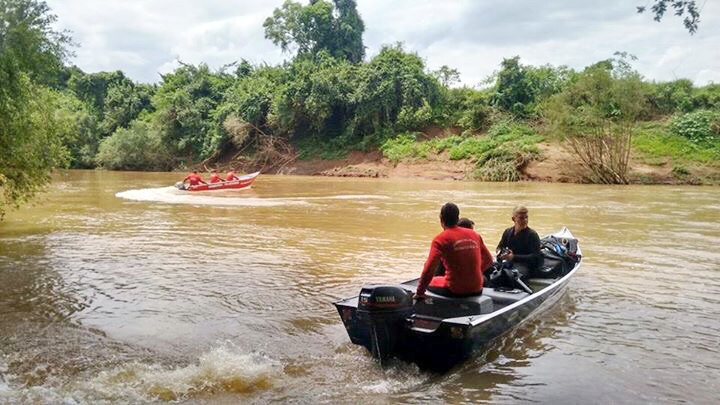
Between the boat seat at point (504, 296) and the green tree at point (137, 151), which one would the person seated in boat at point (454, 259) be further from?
the green tree at point (137, 151)

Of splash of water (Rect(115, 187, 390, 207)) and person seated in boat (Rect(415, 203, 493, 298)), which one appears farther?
splash of water (Rect(115, 187, 390, 207))

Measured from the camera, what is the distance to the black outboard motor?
544 centimetres

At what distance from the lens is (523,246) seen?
25.8ft

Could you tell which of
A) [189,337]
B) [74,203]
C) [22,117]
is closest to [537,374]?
[189,337]

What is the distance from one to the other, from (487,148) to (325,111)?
43.4 ft

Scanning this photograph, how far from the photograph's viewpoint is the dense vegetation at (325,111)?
1238cm

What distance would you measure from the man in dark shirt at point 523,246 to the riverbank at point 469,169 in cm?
2515

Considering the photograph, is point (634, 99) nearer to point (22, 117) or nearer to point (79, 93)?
point (22, 117)

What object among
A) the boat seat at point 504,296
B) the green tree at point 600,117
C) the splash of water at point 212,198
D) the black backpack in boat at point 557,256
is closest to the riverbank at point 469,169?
the green tree at point 600,117

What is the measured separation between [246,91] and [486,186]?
2720 centimetres

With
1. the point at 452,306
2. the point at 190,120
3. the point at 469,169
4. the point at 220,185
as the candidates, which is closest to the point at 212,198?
the point at 220,185

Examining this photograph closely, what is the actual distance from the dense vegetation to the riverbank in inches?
22.4

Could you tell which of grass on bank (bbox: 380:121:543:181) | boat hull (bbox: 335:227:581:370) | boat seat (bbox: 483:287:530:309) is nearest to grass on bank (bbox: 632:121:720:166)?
grass on bank (bbox: 380:121:543:181)

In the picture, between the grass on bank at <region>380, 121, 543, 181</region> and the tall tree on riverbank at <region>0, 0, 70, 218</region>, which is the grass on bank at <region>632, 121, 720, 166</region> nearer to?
the grass on bank at <region>380, 121, 543, 181</region>
